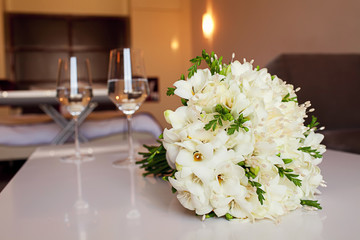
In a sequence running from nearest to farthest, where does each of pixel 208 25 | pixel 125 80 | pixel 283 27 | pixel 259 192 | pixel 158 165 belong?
1. pixel 259 192
2. pixel 158 165
3. pixel 125 80
4. pixel 283 27
5. pixel 208 25

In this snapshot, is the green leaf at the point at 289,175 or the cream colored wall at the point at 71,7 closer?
the green leaf at the point at 289,175

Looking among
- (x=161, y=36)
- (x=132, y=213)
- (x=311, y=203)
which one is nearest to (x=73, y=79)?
(x=132, y=213)

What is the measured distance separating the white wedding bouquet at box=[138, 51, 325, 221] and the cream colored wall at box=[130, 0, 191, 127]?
20.6ft

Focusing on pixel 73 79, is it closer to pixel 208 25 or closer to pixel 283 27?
pixel 283 27

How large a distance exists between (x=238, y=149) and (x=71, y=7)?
23.1ft

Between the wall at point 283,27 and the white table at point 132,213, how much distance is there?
2.04 metres

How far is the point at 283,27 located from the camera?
3902 millimetres

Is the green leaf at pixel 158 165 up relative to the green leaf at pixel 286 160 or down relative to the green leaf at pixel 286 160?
down

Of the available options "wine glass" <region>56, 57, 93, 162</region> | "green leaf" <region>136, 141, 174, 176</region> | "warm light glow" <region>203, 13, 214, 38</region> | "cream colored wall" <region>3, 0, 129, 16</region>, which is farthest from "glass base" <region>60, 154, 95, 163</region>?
"cream colored wall" <region>3, 0, 129, 16</region>

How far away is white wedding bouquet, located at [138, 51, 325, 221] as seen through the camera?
38 centimetres

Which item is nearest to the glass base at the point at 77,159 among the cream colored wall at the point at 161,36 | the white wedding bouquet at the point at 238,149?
the white wedding bouquet at the point at 238,149

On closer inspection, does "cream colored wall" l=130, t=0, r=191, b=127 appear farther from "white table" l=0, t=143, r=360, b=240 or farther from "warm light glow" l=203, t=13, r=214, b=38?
"white table" l=0, t=143, r=360, b=240

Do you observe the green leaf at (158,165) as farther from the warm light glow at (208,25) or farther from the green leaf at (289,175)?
the warm light glow at (208,25)

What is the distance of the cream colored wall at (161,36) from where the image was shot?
6723 millimetres
